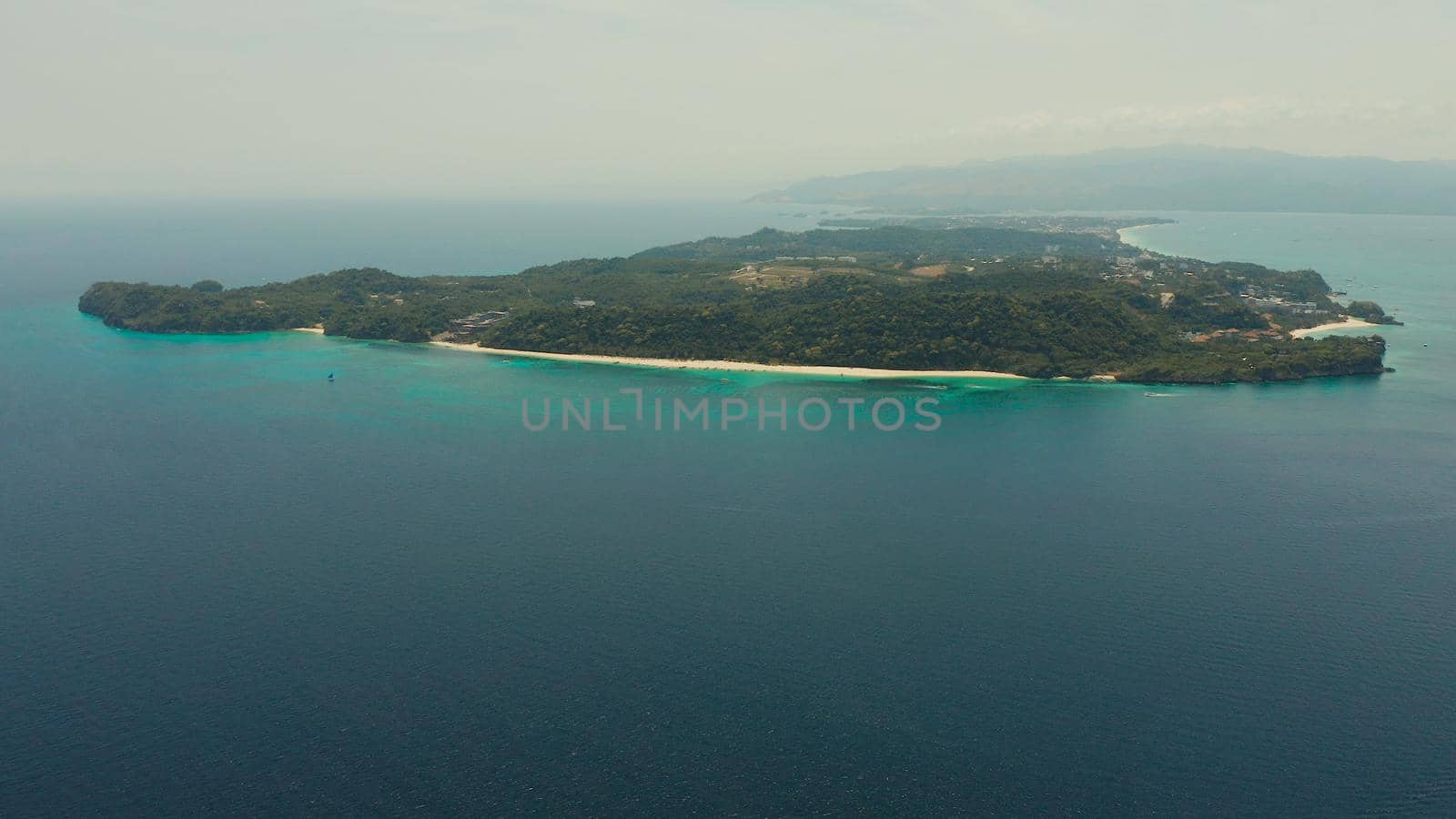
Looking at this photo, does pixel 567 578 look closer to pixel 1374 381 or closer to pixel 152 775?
pixel 152 775

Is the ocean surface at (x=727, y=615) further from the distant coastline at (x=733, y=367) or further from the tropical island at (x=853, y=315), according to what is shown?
the tropical island at (x=853, y=315)

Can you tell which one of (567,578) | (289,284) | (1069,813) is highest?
(289,284)

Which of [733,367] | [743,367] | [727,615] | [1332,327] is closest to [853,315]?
[743,367]

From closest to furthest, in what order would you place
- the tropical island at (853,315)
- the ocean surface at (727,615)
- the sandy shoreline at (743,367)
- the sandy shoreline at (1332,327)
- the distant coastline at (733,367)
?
the ocean surface at (727,615)
the sandy shoreline at (743,367)
the distant coastline at (733,367)
the tropical island at (853,315)
the sandy shoreline at (1332,327)

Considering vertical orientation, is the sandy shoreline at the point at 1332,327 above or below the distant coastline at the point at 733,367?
above

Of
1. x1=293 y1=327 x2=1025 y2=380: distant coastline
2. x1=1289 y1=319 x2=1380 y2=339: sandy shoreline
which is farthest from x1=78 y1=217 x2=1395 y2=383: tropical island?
x1=293 y1=327 x2=1025 y2=380: distant coastline

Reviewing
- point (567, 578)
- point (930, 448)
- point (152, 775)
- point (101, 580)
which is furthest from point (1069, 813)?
point (101, 580)

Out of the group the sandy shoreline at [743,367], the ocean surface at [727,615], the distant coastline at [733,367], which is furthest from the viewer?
the distant coastline at [733,367]

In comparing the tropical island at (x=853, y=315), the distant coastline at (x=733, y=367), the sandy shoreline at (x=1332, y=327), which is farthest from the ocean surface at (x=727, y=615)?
the sandy shoreline at (x=1332, y=327)
